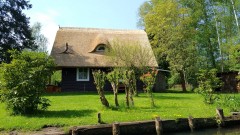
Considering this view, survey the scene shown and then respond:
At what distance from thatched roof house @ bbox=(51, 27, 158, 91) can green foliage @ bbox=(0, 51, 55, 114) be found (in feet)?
41.8

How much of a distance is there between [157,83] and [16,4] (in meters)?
16.9

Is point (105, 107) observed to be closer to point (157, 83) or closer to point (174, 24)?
point (157, 83)

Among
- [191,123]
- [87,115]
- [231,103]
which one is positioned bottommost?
[191,123]

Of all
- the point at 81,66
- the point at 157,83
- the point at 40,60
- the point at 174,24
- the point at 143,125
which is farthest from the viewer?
the point at 174,24

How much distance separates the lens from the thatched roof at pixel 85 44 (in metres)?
28.8

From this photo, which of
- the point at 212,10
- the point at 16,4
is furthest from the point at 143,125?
the point at 212,10

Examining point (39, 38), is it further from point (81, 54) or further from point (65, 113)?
point (65, 113)

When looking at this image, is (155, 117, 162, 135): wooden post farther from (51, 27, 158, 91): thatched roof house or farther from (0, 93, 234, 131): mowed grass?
(51, 27, 158, 91): thatched roof house

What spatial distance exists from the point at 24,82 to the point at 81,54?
15779 millimetres

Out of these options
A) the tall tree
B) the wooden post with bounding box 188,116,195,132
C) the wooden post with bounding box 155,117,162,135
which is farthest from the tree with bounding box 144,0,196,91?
the wooden post with bounding box 155,117,162,135

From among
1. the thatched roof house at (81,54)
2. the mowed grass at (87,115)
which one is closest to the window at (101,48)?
the thatched roof house at (81,54)

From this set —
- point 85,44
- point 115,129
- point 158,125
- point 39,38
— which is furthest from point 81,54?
point 39,38

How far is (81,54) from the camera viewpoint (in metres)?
30.0

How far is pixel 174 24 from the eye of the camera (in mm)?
35750
